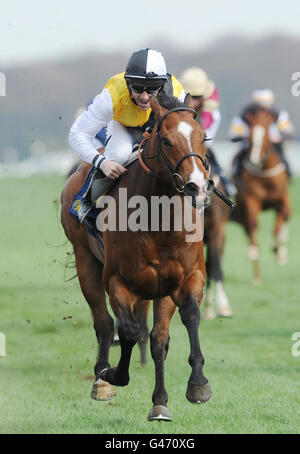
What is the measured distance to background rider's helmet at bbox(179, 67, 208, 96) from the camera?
920cm

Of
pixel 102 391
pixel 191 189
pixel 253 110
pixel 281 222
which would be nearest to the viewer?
pixel 191 189

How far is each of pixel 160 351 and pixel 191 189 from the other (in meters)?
1.30

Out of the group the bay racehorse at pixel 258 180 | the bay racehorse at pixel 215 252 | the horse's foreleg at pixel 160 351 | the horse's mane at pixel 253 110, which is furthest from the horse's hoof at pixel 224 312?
the horse's foreleg at pixel 160 351

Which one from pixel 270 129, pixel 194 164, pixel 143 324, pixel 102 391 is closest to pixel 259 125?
pixel 270 129

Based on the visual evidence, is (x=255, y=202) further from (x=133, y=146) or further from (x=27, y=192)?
(x=27, y=192)

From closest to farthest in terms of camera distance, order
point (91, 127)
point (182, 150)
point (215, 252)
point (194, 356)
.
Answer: point (182, 150), point (194, 356), point (91, 127), point (215, 252)

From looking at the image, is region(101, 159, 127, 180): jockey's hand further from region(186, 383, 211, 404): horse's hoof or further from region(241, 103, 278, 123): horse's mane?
region(241, 103, 278, 123): horse's mane

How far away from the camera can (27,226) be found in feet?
82.7

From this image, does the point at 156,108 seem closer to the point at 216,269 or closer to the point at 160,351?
the point at 160,351

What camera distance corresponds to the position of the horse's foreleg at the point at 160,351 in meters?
5.73

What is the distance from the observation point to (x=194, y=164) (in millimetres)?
5012

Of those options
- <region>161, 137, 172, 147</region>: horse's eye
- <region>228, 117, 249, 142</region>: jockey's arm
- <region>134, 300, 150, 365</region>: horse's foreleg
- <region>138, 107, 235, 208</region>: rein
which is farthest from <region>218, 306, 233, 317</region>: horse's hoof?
<region>161, 137, 172, 147</region>: horse's eye

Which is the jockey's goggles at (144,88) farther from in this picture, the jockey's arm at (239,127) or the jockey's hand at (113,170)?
the jockey's arm at (239,127)
